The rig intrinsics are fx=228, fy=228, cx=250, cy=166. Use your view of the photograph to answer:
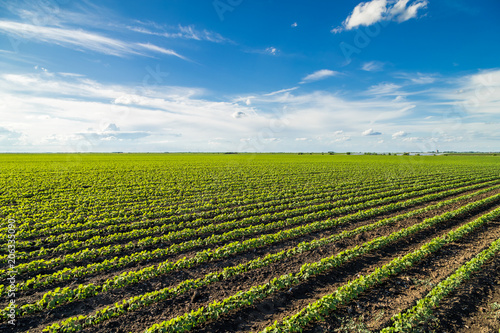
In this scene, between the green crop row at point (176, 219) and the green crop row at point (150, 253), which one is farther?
the green crop row at point (176, 219)

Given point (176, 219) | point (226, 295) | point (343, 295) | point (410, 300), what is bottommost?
point (226, 295)

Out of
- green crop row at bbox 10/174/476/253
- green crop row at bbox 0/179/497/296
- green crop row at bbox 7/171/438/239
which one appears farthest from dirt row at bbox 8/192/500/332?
green crop row at bbox 7/171/438/239

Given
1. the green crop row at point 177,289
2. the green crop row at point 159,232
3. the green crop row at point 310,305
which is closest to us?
the green crop row at point 310,305

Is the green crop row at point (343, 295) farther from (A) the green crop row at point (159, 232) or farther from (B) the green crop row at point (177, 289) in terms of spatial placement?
(A) the green crop row at point (159, 232)

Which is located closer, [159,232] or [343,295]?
[343,295]

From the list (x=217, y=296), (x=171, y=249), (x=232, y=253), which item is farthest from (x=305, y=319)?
(x=171, y=249)

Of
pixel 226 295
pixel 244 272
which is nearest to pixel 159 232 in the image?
pixel 244 272

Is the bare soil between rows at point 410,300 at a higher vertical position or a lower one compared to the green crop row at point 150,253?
lower

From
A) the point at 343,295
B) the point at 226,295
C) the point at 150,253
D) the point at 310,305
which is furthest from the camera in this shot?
the point at 150,253

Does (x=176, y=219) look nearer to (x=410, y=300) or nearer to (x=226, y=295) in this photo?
(x=226, y=295)

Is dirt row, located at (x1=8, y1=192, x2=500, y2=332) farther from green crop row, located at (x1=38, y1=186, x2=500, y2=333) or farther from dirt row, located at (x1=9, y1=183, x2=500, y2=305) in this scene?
green crop row, located at (x1=38, y1=186, x2=500, y2=333)

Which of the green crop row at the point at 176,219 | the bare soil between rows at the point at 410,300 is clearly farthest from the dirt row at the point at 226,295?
the green crop row at the point at 176,219

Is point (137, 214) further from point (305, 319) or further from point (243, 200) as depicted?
point (305, 319)

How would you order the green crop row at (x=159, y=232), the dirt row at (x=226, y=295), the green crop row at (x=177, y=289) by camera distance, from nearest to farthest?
the green crop row at (x=177, y=289), the dirt row at (x=226, y=295), the green crop row at (x=159, y=232)
